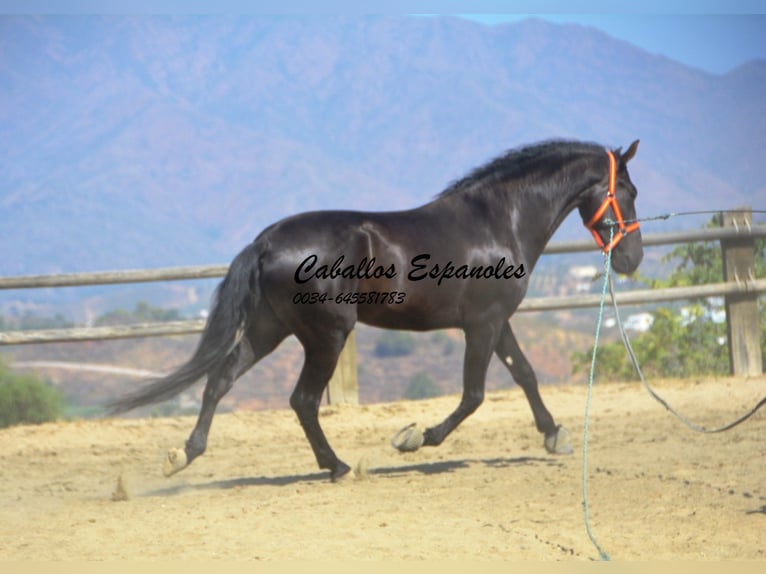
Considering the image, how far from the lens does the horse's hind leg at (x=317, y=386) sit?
539 centimetres

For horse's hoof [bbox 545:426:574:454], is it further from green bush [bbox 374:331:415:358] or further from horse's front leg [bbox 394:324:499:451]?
green bush [bbox 374:331:415:358]

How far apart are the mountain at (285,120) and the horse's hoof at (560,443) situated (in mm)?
110675

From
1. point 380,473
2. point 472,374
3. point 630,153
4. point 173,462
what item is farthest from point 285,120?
point 173,462

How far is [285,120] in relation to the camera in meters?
155

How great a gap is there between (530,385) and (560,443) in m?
0.43

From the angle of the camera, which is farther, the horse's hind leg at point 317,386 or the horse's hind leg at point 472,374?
the horse's hind leg at point 472,374

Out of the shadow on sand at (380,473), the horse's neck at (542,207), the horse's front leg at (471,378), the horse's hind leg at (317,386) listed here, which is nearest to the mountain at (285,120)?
the horse's neck at (542,207)

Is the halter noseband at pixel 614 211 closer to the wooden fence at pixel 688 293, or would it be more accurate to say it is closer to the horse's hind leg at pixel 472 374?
the horse's hind leg at pixel 472 374

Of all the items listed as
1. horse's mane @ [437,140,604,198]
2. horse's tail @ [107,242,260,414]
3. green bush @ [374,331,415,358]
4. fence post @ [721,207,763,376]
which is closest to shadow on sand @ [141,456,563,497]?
horse's tail @ [107,242,260,414]

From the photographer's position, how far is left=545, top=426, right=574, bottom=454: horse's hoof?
6.14 metres

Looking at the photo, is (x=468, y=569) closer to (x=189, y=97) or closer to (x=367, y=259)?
(x=367, y=259)

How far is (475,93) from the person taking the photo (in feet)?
502

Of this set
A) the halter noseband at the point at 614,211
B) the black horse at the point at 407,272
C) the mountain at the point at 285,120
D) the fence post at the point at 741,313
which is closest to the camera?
the black horse at the point at 407,272

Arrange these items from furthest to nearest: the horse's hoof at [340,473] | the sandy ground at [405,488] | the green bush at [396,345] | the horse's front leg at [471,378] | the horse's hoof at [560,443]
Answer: the green bush at [396,345] < the horse's hoof at [560,443] < the horse's front leg at [471,378] < the horse's hoof at [340,473] < the sandy ground at [405,488]
